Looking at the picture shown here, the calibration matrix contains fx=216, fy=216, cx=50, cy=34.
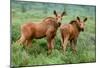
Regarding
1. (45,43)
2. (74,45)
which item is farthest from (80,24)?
(45,43)

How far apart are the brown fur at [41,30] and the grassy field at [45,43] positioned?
5 centimetres

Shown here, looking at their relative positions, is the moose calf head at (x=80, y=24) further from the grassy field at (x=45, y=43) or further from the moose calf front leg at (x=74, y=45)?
the moose calf front leg at (x=74, y=45)

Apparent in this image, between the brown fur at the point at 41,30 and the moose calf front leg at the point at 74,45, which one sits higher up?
the brown fur at the point at 41,30

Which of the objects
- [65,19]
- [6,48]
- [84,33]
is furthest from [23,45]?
[84,33]

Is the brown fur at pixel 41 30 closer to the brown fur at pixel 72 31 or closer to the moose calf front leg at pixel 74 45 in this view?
the brown fur at pixel 72 31

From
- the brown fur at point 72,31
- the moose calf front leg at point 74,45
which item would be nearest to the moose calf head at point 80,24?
the brown fur at point 72,31

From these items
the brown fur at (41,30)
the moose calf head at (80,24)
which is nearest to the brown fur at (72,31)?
the moose calf head at (80,24)

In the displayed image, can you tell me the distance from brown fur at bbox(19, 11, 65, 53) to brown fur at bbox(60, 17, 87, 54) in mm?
115

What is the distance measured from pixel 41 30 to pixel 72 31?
0.42 m

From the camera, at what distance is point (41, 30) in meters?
2.54

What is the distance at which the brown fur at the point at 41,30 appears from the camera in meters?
2.46

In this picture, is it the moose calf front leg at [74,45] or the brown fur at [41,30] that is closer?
the brown fur at [41,30]

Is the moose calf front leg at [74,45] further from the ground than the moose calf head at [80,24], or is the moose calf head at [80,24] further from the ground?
the moose calf head at [80,24]

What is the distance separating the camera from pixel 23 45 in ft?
8.04
